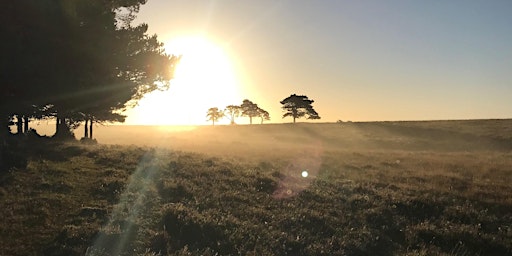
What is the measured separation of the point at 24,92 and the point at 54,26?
3.29 metres

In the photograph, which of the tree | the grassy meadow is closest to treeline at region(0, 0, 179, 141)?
the grassy meadow

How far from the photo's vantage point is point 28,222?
1125cm

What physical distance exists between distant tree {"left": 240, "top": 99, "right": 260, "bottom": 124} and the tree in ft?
52.5

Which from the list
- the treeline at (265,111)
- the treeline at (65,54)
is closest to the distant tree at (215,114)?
the treeline at (265,111)

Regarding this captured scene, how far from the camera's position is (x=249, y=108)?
397 ft

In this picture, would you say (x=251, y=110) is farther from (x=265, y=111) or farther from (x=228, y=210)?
(x=228, y=210)

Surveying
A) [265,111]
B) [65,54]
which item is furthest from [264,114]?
[65,54]

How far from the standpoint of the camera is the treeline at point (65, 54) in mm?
18438

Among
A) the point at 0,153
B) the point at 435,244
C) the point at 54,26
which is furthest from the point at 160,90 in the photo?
the point at 435,244

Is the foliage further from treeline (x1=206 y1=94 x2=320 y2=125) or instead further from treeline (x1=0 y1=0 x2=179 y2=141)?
treeline (x1=0 y1=0 x2=179 y2=141)

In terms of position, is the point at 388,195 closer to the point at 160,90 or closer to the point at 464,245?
the point at 464,245

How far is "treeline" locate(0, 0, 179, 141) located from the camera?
726 inches

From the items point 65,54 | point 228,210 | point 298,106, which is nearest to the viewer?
point 228,210

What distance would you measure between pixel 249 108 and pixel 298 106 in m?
19.5
